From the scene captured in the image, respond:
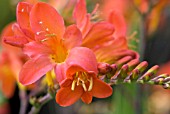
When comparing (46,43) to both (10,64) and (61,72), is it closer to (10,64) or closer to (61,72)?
(61,72)

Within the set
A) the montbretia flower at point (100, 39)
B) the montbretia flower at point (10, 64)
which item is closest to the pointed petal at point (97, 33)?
the montbretia flower at point (100, 39)

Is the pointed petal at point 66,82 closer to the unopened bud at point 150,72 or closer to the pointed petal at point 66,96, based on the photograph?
the pointed petal at point 66,96

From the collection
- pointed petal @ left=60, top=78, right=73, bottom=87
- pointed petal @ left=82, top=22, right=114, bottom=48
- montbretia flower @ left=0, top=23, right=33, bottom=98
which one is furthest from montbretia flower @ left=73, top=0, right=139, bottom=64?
montbretia flower @ left=0, top=23, right=33, bottom=98

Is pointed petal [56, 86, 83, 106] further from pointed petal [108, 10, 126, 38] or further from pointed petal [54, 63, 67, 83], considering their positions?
pointed petal [108, 10, 126, 38]

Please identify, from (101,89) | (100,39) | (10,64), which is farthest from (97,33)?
(10,64)

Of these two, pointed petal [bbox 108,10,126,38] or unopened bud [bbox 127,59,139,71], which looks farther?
pointed petal [bbox 108,10,126,38]

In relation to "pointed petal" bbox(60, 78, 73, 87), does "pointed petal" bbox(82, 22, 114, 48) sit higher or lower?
higher

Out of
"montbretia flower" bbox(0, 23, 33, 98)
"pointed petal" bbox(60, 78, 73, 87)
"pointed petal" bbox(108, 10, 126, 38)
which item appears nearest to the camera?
"pointed petal" bbox(60, 78, 73, 87)
